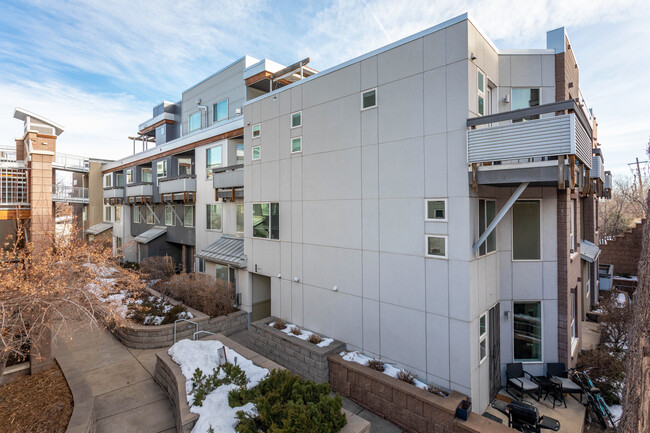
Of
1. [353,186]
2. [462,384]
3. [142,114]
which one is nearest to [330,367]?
[462,384]

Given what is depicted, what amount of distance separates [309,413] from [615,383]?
31.8ft

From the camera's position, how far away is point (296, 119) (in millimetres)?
11445

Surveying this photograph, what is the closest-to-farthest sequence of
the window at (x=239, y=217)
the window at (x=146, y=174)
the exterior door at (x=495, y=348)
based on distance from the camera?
the exterior door at (x=495, y=348), the window at (x=239, y=217), the window at (x=146, y=174)

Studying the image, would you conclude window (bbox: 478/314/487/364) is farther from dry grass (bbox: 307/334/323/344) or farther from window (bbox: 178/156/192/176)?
window (bbox: 178/156/192/176)

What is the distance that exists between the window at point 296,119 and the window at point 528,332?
9.50 meters

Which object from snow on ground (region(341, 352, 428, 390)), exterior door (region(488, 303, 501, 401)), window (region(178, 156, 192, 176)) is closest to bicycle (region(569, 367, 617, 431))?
exterior door (region(488, 303, 501, 401))

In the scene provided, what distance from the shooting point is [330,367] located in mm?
9078

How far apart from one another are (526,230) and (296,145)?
325 inches

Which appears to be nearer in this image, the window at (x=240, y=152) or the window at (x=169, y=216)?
the window at (x=240, y=152)

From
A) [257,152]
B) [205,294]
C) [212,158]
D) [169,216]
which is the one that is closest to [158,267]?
[169,216]

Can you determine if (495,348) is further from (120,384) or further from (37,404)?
(37,404)

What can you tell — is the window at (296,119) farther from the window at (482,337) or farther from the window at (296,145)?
the window at (482,337)

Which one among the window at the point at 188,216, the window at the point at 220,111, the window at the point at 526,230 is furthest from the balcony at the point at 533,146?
the window at the point at 188,216

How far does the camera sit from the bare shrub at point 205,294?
1301 cm
